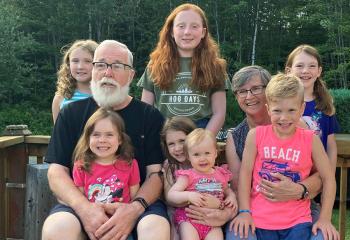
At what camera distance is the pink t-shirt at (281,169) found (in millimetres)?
2662

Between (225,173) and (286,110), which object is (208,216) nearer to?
(225,173)

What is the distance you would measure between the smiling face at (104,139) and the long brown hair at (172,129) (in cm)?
33

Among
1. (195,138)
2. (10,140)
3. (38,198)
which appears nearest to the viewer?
(195,138)

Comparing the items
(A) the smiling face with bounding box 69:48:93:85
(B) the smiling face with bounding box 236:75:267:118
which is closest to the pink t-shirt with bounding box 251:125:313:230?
(B) the smiling face with bounding box 236:75:267:118

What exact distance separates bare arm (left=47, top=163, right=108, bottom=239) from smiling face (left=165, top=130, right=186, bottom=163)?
586 mm

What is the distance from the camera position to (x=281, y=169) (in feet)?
8.93

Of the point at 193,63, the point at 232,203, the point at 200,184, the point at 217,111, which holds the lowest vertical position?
the point at 232,203

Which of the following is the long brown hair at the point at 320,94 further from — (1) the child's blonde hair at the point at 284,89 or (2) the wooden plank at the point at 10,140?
(2) the wooden plank at the point at 10,140

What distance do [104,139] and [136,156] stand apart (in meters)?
0.30

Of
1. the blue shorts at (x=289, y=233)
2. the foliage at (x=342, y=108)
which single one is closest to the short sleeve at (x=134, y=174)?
the blue shorts at (x=289, y=233)

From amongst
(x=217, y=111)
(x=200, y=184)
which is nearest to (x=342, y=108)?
(x=217, y=111)

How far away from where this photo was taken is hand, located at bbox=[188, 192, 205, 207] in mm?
2684

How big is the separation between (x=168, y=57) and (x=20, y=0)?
2078cm

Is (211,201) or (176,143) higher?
(176,143)
